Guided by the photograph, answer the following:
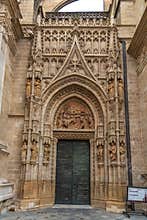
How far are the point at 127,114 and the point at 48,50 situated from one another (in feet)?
13.3

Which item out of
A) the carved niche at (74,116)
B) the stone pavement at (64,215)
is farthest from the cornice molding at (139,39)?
the stone pavement at (64,215)

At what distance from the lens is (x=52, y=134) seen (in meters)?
9.66

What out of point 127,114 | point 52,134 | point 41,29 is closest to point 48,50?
point 41,29

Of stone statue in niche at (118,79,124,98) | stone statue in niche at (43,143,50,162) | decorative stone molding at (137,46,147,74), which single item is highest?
decorative stone molding at (137,46,147,74)

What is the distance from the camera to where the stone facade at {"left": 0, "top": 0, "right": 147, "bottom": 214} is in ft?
28.8

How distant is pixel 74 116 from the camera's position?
33.2 ft

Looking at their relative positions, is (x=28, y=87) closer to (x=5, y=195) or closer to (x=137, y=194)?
(x=5, y=195)

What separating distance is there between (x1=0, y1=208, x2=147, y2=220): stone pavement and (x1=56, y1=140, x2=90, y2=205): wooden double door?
3.12ft

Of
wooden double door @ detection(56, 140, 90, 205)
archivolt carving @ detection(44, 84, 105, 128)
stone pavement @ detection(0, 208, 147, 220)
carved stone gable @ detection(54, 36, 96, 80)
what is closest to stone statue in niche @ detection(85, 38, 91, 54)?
carved stone gable @ detection(54, 36, 96, 80)

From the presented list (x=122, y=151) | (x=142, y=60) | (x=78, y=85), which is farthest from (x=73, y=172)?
(x=142, y=60)

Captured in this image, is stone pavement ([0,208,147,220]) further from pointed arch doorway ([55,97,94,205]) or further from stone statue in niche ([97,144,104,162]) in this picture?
stone statue in niche ([97,144,104,162])

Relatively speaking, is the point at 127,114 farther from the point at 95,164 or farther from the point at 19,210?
the point at 19,210

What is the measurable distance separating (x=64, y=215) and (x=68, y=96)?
4.52m

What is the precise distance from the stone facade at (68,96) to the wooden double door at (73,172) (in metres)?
0.26
